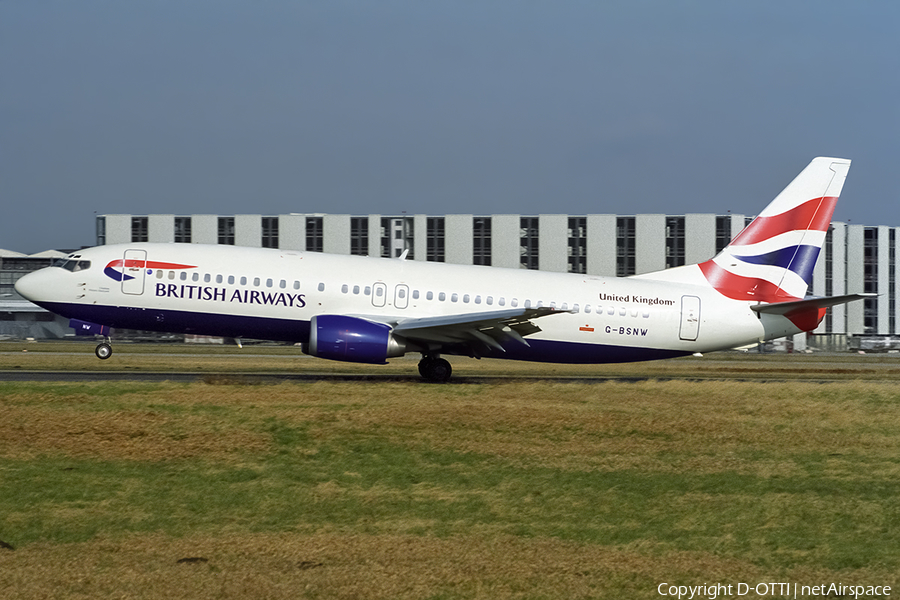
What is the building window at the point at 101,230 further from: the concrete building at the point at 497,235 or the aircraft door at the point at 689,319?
the aircraft door at the point at 689,319

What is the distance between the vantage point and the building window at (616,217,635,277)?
248 feet

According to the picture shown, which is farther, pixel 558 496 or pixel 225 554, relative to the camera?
pixel 558 496

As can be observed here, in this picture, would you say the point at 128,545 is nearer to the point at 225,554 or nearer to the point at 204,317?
the point at 225,554

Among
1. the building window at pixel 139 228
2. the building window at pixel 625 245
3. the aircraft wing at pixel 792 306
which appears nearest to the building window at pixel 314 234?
the building window at pixel 139 228

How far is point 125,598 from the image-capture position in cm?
849

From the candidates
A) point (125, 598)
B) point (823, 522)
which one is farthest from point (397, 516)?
point (823, 522)

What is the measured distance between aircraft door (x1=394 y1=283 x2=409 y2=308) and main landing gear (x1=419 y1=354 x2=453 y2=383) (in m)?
2.05

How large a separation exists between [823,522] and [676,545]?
2.77 m

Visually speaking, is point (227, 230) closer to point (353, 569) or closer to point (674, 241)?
point (674, 241)

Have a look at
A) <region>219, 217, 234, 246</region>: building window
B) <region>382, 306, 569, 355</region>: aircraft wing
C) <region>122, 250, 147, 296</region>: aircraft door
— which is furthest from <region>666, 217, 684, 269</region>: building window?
<region>122, 250, 147, 296</region>: aircraft door

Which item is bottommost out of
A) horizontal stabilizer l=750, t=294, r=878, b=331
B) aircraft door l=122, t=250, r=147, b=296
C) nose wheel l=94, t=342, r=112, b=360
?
nose wheel l=94, t=342, r=112, b=360

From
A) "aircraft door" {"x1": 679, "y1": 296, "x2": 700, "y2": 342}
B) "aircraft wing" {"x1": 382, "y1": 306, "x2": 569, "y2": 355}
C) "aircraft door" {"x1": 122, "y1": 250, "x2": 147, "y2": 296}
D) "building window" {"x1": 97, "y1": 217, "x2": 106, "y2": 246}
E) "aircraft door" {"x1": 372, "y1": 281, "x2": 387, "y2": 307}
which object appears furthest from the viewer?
"building window" {"x1": 97, "y1": 217, "x2": 106, "y2": 246}

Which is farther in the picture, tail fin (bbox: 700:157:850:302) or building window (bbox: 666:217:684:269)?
building window (bbox: 666:217:684:269)

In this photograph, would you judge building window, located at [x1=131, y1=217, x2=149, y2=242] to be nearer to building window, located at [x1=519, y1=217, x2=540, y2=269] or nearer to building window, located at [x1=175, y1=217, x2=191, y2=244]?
building window, located at [x1=175, y1=217, x2=191, y2=244]
